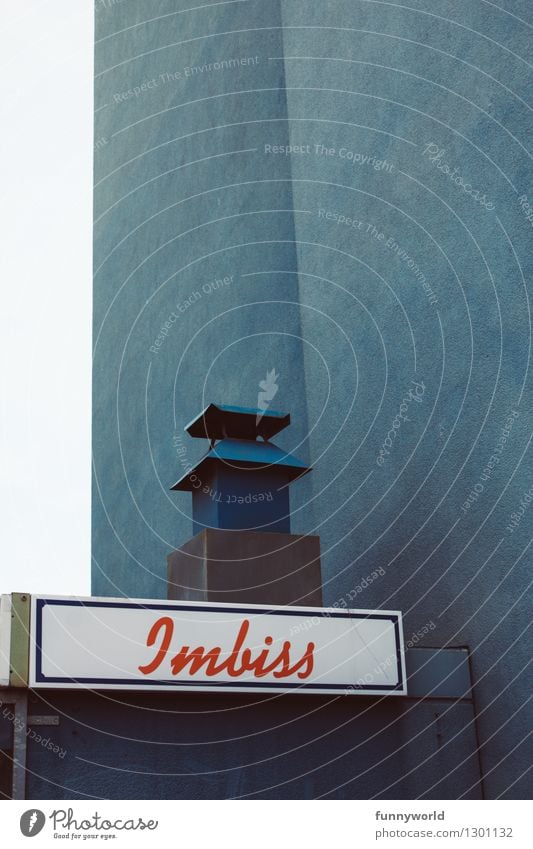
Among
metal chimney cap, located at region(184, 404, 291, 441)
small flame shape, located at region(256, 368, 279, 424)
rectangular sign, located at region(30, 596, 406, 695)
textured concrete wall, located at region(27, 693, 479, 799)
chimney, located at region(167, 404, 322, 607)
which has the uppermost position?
small flame shape, located at region(256, 368, 279, 424)

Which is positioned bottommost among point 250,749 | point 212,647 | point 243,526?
point 250,749

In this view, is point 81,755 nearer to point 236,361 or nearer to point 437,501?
point 437,501

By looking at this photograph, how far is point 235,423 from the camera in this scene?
966 centimetres

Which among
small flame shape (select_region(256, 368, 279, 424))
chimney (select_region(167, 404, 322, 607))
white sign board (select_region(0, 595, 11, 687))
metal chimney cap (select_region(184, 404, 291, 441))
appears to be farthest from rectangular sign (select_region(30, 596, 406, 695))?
small flame shape (select_region(256, 368, 279, 424))

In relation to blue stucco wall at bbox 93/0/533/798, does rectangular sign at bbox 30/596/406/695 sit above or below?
below

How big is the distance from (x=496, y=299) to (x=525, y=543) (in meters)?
2.12

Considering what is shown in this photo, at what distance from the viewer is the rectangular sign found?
24.2 feet

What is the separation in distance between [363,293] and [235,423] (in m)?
2.46

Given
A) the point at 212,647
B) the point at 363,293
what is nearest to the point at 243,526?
the point at 212,647

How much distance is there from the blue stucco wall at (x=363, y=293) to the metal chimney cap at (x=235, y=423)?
52.9 inches

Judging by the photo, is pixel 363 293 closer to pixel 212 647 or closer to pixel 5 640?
pixel 212 647

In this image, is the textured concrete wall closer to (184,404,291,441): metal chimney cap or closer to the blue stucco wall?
the blue stucco wall

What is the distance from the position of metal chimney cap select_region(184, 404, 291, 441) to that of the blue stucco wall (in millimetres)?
1343

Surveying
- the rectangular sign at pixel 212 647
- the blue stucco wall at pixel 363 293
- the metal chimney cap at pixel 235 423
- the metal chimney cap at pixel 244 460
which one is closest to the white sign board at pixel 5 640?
the rectangular sign at pixel 212 647
